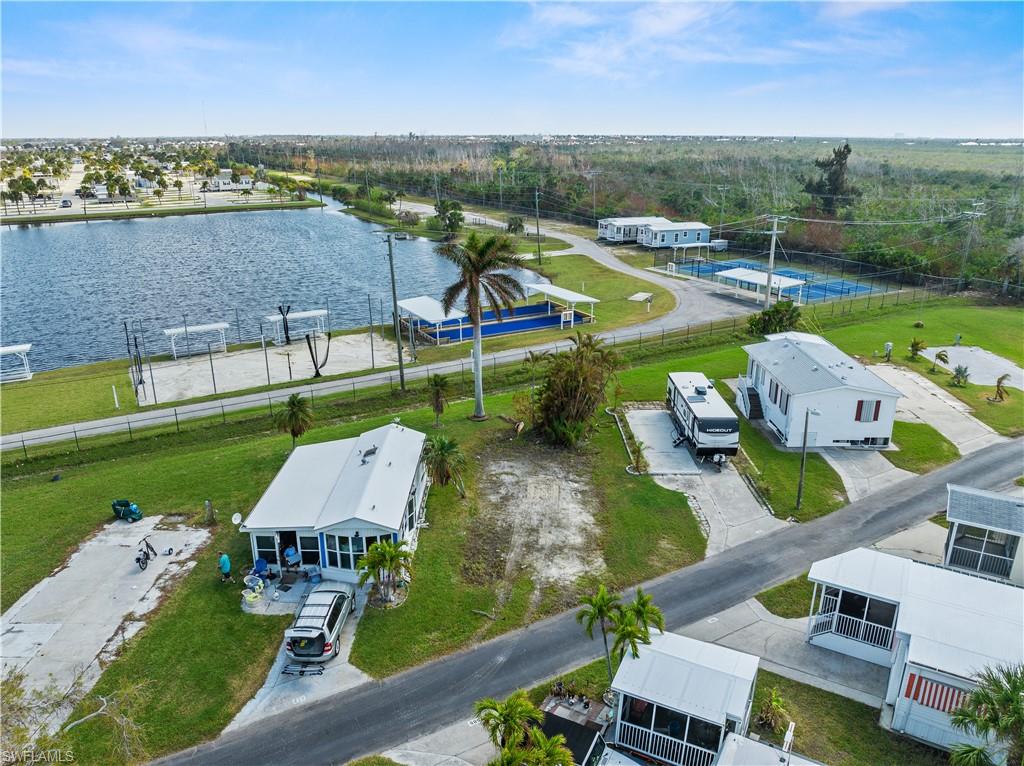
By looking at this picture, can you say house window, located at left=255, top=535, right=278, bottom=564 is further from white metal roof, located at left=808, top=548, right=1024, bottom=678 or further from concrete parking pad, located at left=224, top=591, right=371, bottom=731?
white metal roof, located at left=808, top=548, right=1024, bottom=678

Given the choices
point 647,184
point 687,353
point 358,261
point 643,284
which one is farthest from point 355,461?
point 647,184

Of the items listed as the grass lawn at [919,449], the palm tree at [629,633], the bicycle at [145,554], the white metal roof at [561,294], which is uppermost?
the white metal roof at [561,294]

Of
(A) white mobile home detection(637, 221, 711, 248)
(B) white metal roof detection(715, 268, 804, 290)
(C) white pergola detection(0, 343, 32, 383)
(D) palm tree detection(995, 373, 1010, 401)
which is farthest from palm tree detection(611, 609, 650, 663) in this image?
(A) white mobile home detection(637, 221, 711, 248)

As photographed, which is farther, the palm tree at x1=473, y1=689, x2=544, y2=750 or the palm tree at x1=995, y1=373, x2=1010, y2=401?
the palm tree at x1=995, y1=373, x2=1010, y2=401

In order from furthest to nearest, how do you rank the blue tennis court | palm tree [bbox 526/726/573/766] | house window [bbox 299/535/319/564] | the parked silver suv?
the blue tennis court → house window [bbox 299/535/319/564] → the parked silver suv → palm tree [bbox 526/726/573/766]

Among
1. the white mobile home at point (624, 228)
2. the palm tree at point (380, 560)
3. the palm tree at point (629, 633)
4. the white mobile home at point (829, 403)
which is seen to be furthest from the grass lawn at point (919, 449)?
the white mobile home at point (624, 228)

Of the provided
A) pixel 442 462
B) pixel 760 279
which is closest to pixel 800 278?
pixel 760 279

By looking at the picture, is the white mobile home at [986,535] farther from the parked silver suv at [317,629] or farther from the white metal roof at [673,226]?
the white metal roof at [673,226]
